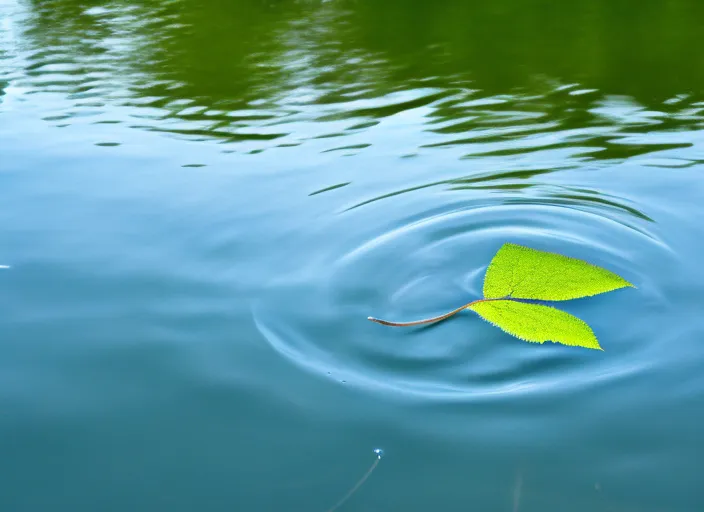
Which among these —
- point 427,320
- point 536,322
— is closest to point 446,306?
point 427,320

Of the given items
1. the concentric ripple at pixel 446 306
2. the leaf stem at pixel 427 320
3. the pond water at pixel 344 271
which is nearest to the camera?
the pond water at pixel 344 271

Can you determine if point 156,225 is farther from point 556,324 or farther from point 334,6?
point 334,6

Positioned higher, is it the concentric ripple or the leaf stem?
the leaf stem

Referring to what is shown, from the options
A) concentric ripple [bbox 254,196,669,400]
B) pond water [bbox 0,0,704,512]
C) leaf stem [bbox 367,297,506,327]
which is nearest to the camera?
pond water [bbox 0,0,704,512]

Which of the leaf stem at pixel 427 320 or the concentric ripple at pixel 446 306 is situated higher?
the leaf stem at pixel 427 320

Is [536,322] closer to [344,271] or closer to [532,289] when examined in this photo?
[532,289]

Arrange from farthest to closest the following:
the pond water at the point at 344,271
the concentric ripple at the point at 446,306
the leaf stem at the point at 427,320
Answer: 1. the leaf stem at the point at 427,320
2. the concentric ripple at the point at 446,306
3. the pond water at the point at 344,271

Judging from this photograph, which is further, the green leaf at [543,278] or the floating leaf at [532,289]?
the green leaf at [543,278]
